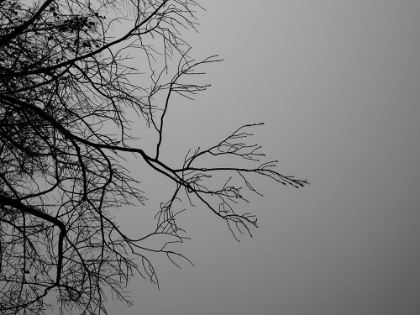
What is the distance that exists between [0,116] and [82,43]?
79 centimetres

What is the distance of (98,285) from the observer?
265 centimetres

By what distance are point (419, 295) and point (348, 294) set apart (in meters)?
3.90

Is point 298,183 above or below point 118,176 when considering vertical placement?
below

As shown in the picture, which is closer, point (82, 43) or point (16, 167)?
point (82, 43)

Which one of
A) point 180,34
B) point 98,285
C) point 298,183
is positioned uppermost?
point 180,34

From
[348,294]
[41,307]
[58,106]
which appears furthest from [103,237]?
[348,294]

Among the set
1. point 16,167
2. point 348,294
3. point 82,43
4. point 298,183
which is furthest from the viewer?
point 348,294

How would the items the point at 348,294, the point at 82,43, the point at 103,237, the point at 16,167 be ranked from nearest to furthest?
1. the point at 103,237
2. the point at 82,43
3. the point at 16,167
4. the point at 348,294

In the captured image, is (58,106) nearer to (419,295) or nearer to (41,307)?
(41,307)

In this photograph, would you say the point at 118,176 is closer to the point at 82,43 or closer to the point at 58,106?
the point at 58,106

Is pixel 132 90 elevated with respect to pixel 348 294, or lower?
lower

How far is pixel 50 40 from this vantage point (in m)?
2.95

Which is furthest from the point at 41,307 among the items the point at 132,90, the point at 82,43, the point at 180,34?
the point at 180,34

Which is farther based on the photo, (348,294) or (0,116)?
(348,294)
